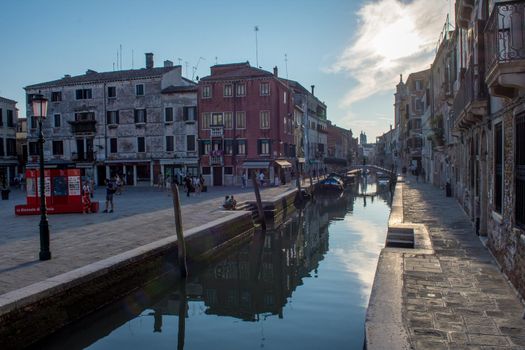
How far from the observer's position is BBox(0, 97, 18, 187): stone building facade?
47.3 meters

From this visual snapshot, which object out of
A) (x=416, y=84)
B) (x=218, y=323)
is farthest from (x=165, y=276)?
(x=416, y=84)

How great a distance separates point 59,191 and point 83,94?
2723 centimetres

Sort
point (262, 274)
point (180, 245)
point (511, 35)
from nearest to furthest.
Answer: point (511, 35), point (180, 245), point (262, 274)

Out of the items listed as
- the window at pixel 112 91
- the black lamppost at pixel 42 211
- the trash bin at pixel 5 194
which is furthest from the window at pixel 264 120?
the black lamppost at pixel 42 211

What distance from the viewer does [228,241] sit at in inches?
690

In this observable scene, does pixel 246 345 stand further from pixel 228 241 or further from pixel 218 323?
pixel 228 241

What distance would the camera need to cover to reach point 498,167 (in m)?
9.71

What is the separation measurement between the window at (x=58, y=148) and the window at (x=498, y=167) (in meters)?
44.4

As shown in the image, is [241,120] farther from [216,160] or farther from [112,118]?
[112,118]

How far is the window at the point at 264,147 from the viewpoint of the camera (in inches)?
1571

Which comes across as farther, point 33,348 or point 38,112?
point 38,112

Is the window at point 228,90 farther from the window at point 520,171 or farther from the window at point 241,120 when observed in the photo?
the window at point 520,171

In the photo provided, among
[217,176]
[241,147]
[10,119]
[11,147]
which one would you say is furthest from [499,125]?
[10,119]

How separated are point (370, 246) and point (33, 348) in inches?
524
